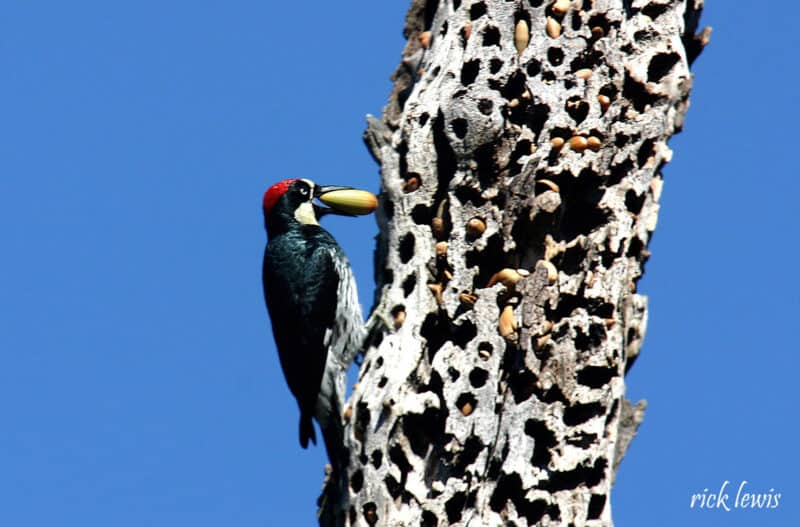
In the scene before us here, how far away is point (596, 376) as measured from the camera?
175 inches

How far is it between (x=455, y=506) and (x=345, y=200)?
5.28 feet

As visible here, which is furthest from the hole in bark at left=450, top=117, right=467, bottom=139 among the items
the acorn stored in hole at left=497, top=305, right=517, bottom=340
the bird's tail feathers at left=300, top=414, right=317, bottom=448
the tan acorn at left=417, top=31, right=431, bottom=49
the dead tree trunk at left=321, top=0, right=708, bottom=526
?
the bird's tail feathers at left=300, top=414, right=317, bottom=448

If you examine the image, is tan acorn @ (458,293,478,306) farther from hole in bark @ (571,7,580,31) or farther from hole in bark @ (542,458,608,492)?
hole in bark @ (571,7,580,31)

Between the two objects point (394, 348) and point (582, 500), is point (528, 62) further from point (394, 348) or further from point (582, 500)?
point (582, 500)

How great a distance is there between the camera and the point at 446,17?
16.6 feet

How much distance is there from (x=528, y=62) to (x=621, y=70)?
366 mm

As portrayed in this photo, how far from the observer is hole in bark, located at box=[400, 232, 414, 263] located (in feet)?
16.0

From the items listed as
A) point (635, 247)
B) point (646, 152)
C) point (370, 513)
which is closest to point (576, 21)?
point (646, 152)

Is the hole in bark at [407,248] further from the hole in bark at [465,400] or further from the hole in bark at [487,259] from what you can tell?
the hole in bark at [465,400]

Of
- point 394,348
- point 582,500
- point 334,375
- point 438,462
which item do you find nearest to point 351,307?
point 334,375

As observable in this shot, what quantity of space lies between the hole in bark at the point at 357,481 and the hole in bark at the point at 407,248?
2.87ft

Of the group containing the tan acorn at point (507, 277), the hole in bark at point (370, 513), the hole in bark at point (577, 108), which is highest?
the hole in bark at point (577, 108)

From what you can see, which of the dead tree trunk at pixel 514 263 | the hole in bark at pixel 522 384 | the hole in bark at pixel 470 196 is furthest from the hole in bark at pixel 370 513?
the hole in bark at pixel 470 196

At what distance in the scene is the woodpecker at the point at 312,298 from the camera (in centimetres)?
522
